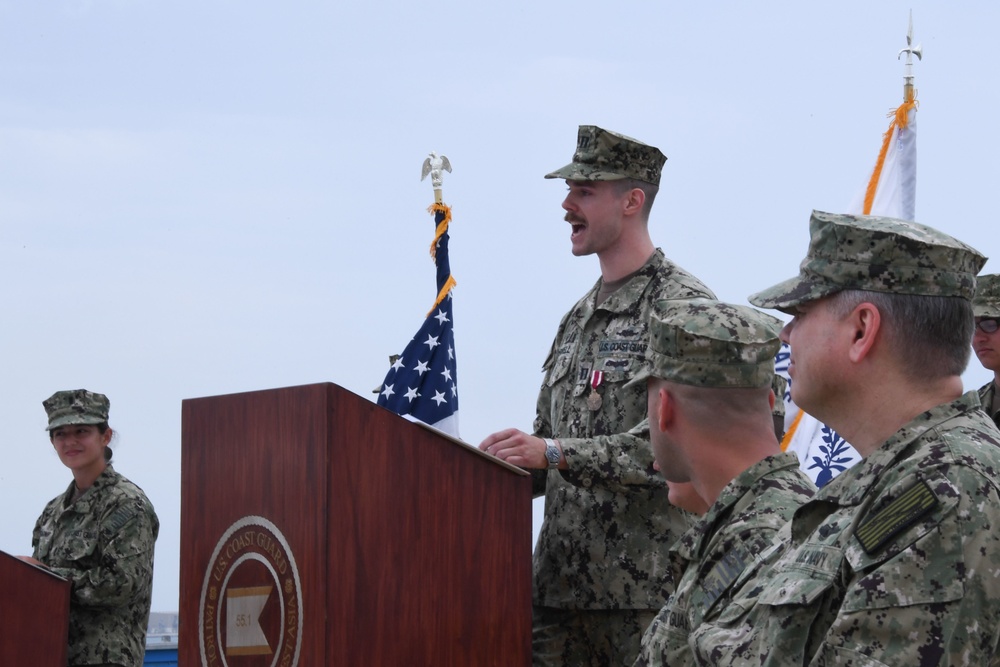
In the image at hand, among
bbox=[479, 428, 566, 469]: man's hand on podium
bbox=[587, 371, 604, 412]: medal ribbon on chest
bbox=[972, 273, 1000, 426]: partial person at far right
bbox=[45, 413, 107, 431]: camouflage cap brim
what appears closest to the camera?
bbox=[479, 428, 566, 469]: man's hand on podium

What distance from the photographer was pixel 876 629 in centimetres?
153

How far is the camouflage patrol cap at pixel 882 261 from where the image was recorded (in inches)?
69.7

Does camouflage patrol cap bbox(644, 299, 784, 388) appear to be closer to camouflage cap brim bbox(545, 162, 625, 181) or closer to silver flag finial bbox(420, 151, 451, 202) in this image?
camouflage cap brim bbox(545, 162, 625, 181)

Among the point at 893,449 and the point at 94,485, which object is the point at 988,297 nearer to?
the point at 893,449

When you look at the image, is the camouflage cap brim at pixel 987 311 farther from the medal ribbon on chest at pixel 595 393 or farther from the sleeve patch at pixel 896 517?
the sleeve patch at pixel 896 517

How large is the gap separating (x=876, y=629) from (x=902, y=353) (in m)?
0.38

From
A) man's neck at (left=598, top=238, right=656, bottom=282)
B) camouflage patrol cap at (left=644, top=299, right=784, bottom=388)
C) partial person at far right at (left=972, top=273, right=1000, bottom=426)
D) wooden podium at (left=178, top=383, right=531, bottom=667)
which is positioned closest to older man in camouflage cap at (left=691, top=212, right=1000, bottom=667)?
camouflage patrol cap at (left=644, top=299, right=784, bottom=388)

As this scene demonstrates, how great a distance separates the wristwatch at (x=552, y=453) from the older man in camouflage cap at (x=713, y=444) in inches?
26.7

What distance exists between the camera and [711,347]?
240 centimetres

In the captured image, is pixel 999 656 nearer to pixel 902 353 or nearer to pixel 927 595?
pixel 927 595

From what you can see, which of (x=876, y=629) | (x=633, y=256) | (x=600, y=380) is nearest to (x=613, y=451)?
(x=600, y=380)

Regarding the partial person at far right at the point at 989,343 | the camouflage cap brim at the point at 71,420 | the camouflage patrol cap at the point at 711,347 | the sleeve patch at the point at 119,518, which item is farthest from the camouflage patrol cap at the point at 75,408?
the camouflage patrol cap at the point at 711,347

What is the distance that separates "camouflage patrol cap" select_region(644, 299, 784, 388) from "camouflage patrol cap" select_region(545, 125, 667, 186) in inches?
42.8

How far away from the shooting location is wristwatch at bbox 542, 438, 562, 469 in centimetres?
317
